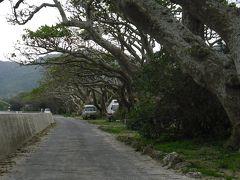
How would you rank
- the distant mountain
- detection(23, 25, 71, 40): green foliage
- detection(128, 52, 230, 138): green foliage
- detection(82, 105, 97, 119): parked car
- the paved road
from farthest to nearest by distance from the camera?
the distant mountain < detection(82, 105, 97, 119): parked car < detection(23, 25, 71, 40): green foliage < detection(128, 52, 230, 138): green foliage < the paved road

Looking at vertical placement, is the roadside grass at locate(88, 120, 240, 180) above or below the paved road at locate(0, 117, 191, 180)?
above

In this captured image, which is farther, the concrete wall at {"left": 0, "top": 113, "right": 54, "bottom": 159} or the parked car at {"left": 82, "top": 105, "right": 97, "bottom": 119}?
the parked car at {"left": 82, "top": 105, "right": 97, "bottom": 119}

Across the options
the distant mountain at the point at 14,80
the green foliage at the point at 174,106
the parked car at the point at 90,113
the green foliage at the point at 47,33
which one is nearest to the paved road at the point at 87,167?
the green foliage at the point at 174,106

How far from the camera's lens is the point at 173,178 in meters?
9.98

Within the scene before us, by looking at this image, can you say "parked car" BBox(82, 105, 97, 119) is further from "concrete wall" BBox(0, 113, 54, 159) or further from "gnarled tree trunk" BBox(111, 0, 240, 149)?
"gnarled tree trunk" BBox(111, 0, 240, 149)

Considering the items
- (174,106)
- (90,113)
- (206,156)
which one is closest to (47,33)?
(174,106)

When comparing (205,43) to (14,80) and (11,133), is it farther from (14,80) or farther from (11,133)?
(14,80)

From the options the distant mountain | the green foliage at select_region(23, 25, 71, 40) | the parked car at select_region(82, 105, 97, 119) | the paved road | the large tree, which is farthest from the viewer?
the distant mountain

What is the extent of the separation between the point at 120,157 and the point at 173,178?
422 centimetres

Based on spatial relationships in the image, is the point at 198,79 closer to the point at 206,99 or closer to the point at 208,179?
the point at 206,99

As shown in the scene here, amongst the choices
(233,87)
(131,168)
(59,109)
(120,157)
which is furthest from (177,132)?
(59,109)

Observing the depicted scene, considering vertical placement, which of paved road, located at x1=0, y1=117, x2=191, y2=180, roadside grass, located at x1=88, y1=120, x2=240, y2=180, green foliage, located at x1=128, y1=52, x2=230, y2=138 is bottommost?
paved road, located at x1=0, y1=117, x2=191, y2=180

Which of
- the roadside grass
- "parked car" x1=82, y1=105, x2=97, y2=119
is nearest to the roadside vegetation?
the roadside grass

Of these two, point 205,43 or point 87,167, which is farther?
point 205,43
